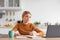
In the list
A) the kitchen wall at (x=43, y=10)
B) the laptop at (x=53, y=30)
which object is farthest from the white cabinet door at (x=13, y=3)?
the laptop at (x=53, y=30)

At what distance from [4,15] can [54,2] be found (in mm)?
1697

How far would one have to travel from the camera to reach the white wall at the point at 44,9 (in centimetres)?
529

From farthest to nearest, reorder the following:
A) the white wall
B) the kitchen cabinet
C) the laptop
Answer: the white wall
the kitchen cabinet
the laptop

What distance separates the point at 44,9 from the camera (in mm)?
5305

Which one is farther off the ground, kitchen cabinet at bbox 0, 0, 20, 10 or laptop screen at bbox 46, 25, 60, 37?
kitchen cabinet at bbox 0, 0, 20, 10

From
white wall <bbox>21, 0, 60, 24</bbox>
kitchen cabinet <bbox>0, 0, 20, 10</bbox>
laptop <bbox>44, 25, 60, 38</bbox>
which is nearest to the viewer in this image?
laptop <bbox>44, 25, 60, 38</bbox>

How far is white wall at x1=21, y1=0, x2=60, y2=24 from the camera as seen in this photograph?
5.29 meters

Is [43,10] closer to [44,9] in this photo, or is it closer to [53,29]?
[44,9]

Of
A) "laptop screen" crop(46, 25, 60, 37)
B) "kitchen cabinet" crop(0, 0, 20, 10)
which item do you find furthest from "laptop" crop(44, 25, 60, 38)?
"kitchen cabinet" crop(0, 0, 20, 10)

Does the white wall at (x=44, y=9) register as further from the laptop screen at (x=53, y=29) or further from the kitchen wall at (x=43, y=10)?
the laptop screen at (x=53, y=29)

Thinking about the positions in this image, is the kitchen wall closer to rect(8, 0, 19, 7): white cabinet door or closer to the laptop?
rect(8, 0, 19, 7): white cabinet door

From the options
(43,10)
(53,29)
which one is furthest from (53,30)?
(43,10)

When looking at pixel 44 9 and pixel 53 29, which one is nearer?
pixel 53 29

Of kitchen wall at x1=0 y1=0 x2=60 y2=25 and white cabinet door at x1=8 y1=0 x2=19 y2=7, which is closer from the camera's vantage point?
white cabinet door at x1=8 y1=0 x2=19 y2=7
